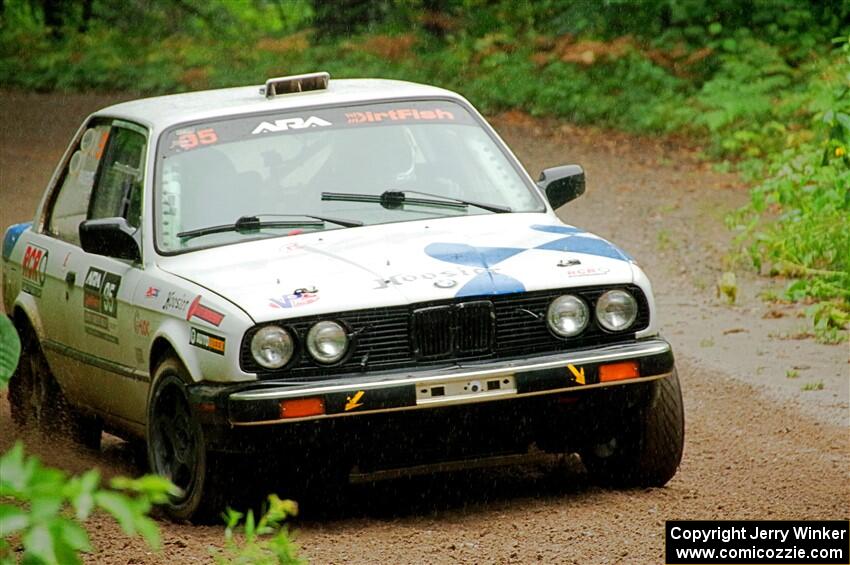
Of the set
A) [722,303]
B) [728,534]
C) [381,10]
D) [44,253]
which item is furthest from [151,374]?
[381,10]

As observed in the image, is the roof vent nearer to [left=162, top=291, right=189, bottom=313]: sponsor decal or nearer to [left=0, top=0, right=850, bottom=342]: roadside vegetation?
[left=162, top=291, right=189, bottom=313]: sponsor decal

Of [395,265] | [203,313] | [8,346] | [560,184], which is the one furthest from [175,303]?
[8,346]

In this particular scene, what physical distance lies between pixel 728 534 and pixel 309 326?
1.65m

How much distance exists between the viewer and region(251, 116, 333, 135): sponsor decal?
7.14 m

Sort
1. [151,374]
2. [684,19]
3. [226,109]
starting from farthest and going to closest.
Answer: [684,19] → [226,109] → [151,374]

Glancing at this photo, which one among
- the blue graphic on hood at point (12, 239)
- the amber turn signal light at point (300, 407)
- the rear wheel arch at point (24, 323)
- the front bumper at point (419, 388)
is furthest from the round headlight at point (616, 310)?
the blue graphic on hood at point (12, 239)

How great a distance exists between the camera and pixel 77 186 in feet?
26.1

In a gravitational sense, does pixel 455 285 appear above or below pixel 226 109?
below

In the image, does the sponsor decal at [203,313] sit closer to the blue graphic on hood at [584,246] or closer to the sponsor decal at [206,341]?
the sponsor decal at [206,341]

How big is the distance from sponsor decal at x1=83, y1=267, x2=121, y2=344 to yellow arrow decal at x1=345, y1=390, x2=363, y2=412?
1.55 meters

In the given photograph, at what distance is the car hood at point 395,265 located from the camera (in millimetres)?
5914

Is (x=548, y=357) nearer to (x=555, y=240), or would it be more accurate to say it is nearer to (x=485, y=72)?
(x=555, y=240)

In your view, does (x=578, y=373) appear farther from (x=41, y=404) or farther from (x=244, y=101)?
(x=41, y=404)

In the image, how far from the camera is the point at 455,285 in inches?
236
